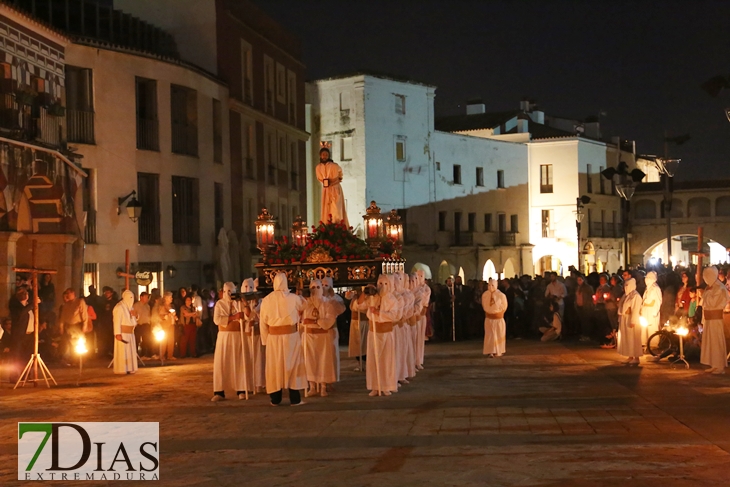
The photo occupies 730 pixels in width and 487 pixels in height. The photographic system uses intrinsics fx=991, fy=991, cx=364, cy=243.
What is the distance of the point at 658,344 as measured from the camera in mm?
20281

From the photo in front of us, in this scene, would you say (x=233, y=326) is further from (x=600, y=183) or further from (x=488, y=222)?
(x=600, y=183)

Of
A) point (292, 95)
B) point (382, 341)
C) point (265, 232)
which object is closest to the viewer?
point (382, 341)

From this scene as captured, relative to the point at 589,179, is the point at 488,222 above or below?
below

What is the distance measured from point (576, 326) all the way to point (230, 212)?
43.2ft

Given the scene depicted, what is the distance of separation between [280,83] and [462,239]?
18828 mm

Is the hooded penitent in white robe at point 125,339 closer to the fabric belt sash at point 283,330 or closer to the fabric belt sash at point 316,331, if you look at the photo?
the fabric belt sash at point 316,331

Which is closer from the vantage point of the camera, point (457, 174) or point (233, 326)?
point (233, 326)

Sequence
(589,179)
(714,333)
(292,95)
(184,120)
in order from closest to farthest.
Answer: (714,333) → (184,120) → (292,95) → (589,179)

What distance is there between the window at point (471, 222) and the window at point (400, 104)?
Answer: 858 cm

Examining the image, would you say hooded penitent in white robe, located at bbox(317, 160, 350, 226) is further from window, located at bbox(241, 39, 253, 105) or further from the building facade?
window, located at bbox(241, 39, 253, 105)

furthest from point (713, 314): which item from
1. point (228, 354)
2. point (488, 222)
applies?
point (488, 222)

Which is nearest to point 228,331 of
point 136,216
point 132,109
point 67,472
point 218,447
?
point 218,447

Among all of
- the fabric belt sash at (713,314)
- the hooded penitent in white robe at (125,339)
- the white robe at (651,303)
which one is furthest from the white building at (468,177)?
the hooded penitent in white robe at (125,339)

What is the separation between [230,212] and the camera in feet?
112
